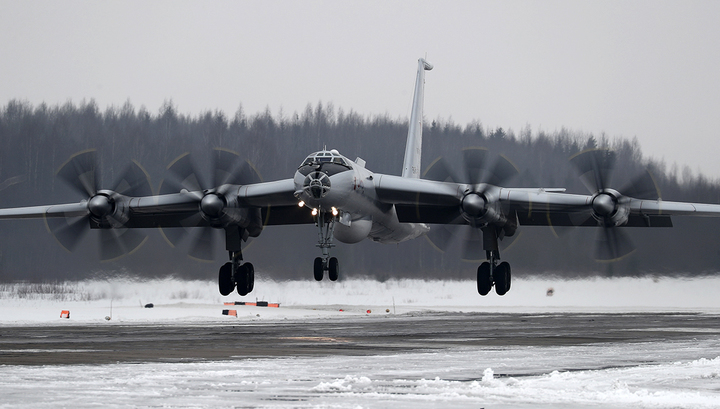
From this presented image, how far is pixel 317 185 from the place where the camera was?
2184cm

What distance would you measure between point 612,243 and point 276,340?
13.2 metres

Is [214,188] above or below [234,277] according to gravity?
above

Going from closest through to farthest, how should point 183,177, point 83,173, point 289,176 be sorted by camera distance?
point 183,177
point 83,173
point 289,176

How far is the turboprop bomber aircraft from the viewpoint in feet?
76.2

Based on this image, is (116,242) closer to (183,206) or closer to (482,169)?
(183,206)

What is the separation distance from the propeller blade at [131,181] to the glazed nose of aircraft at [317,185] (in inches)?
220

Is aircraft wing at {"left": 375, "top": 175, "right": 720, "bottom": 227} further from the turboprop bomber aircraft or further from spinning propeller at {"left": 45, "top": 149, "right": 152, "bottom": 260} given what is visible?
spinning propeller at {"left": 45, "top": 149, "right": 152, "bottom": 260}

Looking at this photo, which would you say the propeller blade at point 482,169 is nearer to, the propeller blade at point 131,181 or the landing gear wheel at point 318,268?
the landing gear wheel at point 318,268

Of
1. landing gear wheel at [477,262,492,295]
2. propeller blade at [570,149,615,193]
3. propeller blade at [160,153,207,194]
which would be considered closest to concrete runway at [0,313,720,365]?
propeller blade at [570,149,615,193]

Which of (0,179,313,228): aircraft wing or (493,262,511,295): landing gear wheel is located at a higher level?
(0,179,313,228): aircraft wing

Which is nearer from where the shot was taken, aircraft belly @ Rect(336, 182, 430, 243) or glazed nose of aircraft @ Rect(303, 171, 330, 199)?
Answer: glazed nose of aircraft @ Rect(303, 171, 330, 199)

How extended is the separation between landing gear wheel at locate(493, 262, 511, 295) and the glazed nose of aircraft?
8202 millimetres

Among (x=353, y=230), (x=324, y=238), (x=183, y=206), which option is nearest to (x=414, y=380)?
(x=324, y=238)

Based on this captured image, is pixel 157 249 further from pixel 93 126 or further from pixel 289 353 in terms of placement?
pixel 93 126
